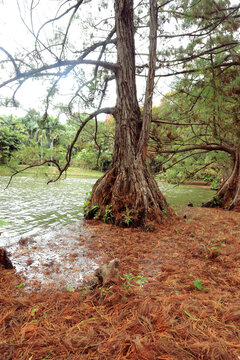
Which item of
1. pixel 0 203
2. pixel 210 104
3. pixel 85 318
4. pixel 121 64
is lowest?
pixel 0 203

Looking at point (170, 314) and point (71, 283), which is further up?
point (170, 314)

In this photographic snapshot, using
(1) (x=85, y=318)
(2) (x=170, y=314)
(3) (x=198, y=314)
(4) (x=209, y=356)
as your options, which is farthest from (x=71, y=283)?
(4) (x=209, y=356)

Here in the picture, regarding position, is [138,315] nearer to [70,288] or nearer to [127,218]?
[70,288]

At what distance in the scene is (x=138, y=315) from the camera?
1.45 m

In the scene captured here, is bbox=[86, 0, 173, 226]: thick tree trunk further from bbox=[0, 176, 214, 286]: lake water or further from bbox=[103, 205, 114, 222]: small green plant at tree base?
bbox=[0, 176, 214, 286]: lake water

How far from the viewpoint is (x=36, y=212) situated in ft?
19.1

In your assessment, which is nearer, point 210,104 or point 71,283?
point 71,283

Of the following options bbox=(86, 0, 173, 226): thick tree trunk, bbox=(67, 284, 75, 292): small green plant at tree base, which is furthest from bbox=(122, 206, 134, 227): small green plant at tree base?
bbox=(67, 284, 75, 292): small green plant at tree base

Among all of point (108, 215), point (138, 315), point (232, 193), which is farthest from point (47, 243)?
point (232, 193)

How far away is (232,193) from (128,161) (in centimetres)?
474

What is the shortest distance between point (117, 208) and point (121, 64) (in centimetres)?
328

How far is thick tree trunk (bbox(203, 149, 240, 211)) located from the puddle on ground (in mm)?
5303

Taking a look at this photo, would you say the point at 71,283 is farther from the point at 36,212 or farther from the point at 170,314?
the point at 36,212

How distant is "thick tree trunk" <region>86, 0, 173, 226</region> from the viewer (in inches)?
175
